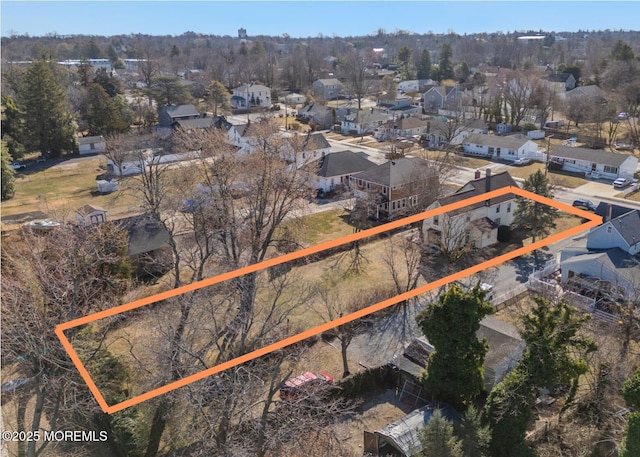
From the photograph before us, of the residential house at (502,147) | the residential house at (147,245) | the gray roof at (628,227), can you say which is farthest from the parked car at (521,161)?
the residential house at (147,245)

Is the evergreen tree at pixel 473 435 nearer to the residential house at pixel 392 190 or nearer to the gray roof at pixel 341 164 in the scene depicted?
the residential house at pixel 392 190

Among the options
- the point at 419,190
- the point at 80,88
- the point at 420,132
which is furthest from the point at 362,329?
the point at 80,88

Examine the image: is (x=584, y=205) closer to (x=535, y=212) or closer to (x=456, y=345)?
(x=535, y=212)

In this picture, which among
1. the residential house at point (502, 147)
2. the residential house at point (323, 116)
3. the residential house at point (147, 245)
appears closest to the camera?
the residential house at point (147, 245)

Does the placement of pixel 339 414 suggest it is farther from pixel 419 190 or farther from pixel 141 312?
pixel 419 190

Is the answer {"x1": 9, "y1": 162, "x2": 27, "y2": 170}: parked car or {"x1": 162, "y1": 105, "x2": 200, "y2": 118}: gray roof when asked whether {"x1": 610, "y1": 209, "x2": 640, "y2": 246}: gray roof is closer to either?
{"x1": 9, "y1": 162, "x2": 27, "y2": 170}: parked car

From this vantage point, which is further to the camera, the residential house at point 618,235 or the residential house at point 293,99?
the residential house at point 293,99
